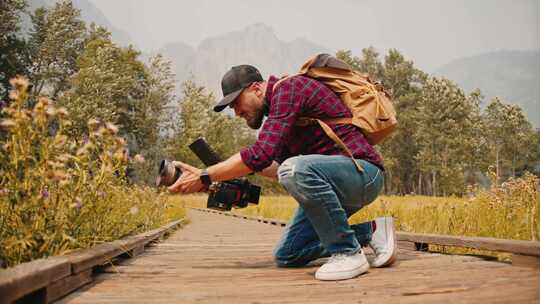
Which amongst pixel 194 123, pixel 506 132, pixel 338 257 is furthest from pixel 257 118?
pixel 506 132

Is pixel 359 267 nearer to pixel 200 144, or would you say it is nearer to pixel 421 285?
pixel 421 285

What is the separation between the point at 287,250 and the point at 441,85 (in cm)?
4281

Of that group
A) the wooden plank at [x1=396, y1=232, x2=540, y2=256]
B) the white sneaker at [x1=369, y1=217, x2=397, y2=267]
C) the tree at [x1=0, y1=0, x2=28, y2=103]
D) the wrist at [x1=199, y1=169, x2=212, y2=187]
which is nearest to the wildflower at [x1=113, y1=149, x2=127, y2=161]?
the wrist at [x1=199, y1=169, x2=212, y2=187]

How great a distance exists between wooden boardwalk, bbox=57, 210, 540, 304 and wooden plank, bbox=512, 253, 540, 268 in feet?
0.15

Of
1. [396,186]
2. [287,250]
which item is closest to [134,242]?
[287,250]

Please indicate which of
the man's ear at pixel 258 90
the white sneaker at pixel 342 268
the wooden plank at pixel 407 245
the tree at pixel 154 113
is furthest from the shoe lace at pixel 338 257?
the tree at pixel 154 113

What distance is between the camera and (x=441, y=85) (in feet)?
140

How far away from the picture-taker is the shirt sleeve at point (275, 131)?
2.76 metres

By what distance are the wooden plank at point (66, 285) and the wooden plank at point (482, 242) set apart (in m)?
2.46

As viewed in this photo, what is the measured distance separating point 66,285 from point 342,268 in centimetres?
143

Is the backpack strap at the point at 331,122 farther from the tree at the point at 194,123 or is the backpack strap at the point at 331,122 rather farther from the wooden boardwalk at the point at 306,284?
the tree at the point at 194,123

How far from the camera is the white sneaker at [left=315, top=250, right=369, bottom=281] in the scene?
2.59m

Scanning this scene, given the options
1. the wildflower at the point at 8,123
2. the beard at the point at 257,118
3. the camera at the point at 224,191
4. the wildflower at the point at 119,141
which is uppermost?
the beard at the point at 257,118

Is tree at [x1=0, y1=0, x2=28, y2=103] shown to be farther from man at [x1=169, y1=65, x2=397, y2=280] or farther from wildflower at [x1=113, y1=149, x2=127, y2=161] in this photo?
man at [x1=169, y1=65, x2=397, y2=280]
